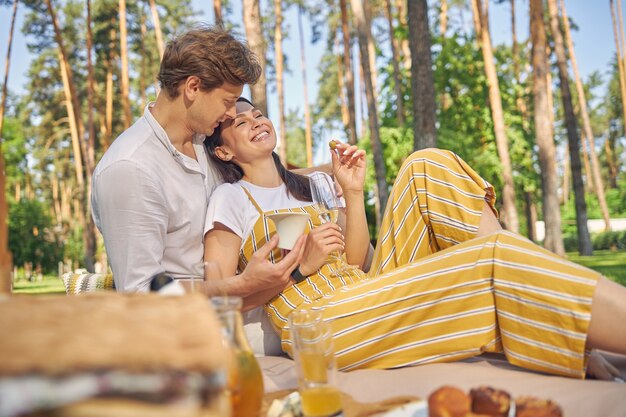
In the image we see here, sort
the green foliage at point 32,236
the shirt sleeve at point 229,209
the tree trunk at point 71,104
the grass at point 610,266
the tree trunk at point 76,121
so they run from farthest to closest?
1. the green foliage at point 32,236
2. the tree trunk at point 71,104
3. the tree trunk at point 76,121
4. the grass at point 610,266
5. the shirt sleeve at point 229,209

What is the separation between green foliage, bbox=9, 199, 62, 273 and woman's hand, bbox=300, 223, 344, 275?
32.6 metres

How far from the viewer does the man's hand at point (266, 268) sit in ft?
8.91

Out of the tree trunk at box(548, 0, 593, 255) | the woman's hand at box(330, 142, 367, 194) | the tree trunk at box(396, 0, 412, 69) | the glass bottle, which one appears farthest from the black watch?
the tree trunk at box(396, 0, 412, 69)

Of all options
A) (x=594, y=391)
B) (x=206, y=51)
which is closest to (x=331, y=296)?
(x=594, y=391)

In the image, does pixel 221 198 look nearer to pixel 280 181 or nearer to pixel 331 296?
pixel 280 181

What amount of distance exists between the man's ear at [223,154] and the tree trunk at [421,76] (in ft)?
17.5

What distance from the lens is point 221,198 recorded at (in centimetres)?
319

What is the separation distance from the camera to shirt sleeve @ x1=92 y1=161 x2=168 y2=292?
2793mm

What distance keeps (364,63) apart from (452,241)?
1496cm

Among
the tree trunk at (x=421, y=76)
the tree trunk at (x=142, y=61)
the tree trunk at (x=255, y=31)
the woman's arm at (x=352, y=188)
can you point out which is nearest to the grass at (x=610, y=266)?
the tree trunk at (x=421, y=76)

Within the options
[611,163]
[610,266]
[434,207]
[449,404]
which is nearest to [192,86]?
[434,207]

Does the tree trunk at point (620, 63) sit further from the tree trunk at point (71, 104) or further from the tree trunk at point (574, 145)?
the tree trunk at point (71, 104)

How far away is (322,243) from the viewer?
2969 millimetres

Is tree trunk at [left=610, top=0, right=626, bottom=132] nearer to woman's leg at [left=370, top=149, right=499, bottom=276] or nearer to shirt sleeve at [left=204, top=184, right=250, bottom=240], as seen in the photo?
woman's leg at [left=370, top=149, right=499, bottom=276]
